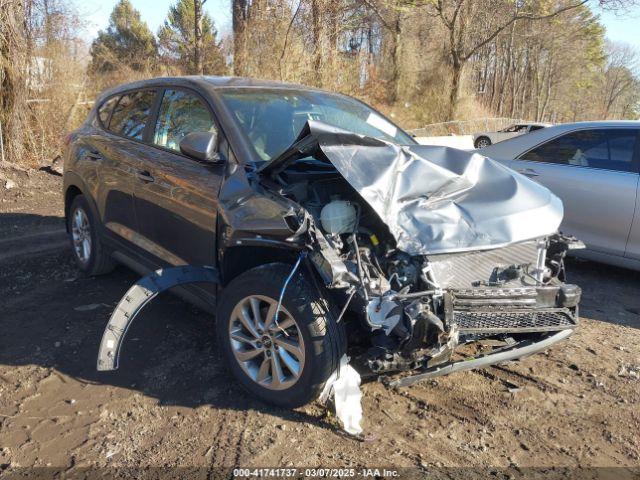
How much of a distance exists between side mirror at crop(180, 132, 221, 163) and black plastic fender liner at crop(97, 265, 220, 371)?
0.72 m

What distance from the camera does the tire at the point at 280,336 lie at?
115 inches

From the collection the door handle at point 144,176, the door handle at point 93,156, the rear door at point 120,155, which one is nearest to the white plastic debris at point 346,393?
the door handle at point 144,176

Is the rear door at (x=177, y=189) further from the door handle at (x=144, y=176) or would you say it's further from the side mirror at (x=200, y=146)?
the side mirror at (x=200, y=146)

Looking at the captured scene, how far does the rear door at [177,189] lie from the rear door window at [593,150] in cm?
376

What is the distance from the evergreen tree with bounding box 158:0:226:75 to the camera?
18922 millimetres

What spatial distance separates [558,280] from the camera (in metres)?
3.47

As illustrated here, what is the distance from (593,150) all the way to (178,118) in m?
4.09

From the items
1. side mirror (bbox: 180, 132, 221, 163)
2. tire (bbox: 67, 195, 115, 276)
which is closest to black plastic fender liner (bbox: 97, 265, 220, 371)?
side mirror (bbox: 180, 132, 221, 163)

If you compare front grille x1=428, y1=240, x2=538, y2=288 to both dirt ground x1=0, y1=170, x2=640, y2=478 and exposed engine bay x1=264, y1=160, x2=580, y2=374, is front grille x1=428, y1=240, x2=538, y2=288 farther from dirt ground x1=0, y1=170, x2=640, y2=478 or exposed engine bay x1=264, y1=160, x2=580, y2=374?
dirt ground x1=0, y1=170, x2=640, y2=478

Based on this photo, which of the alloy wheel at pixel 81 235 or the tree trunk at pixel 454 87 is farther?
the tree trunk at pixel 454 87

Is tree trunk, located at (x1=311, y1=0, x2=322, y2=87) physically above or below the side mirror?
above

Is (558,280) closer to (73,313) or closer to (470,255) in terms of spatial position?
(470,255)

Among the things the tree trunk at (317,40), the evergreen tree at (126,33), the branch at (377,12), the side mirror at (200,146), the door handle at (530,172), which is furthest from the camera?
the evergreen tree at (126,33)

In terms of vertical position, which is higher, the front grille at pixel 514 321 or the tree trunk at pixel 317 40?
the tree trunk at pixel 317 40
